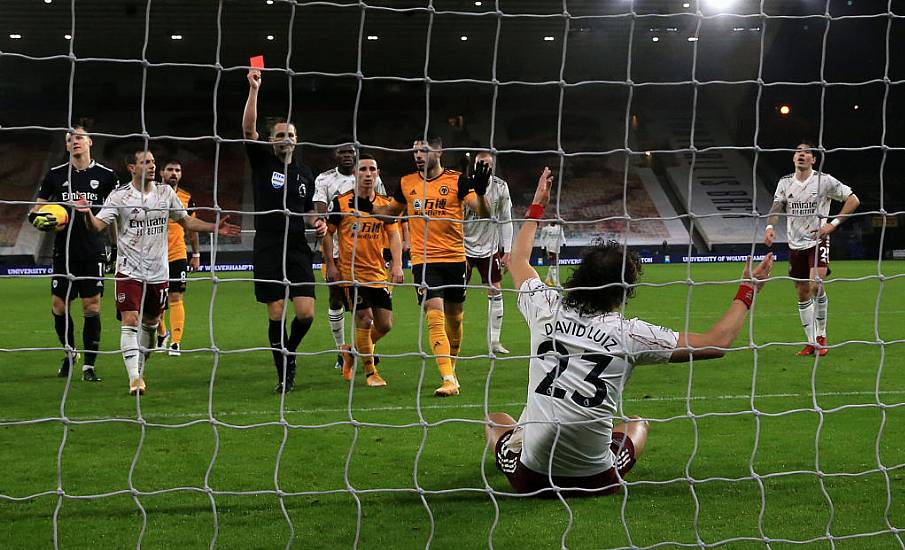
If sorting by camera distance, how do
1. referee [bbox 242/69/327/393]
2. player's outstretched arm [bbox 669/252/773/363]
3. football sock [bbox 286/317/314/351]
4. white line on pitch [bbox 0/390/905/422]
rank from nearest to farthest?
1. player's outstretched arm [bbox 669/252/773/363]
2. white line on pitch [bbox 0/390/905/422]
3. referee [bbox 242/69/327/393]
4. football sock [bbox 286/317/314/351]

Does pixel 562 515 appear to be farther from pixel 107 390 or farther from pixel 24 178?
pixel 24 178

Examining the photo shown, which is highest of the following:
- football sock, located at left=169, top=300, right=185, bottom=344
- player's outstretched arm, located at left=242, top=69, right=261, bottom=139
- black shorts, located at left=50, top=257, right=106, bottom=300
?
player's outstretched arm, located at left=242, top=69, right=261, bottom=139

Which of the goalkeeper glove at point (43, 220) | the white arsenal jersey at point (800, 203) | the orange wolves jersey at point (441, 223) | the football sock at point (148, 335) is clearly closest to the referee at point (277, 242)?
the orange wolves jersey at point (441, 223)

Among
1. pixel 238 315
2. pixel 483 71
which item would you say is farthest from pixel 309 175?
pixel 483 71

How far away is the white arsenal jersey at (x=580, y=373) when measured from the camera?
13.1 ft

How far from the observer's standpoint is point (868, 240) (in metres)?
28.5

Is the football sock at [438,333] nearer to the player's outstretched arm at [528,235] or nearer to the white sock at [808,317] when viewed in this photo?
the player's outstretched arm at [528,235]

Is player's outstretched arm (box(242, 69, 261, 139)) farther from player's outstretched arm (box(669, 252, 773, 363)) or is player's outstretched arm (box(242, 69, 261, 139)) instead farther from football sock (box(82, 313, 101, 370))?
football sock (box(82, 313, 101, 370))

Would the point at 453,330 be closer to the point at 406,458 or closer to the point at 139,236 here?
the point at 139,236

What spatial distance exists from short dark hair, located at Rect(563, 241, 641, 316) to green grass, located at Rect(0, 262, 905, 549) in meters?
0.28

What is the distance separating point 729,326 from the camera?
3863 mm

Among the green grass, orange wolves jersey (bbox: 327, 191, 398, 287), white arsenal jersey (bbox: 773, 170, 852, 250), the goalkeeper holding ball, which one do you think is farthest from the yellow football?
white arsenal jersey (bbox: 773, 170, 852, 250)

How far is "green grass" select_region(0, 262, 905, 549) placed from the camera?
12.7 ft

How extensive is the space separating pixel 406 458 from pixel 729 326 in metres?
1.98
